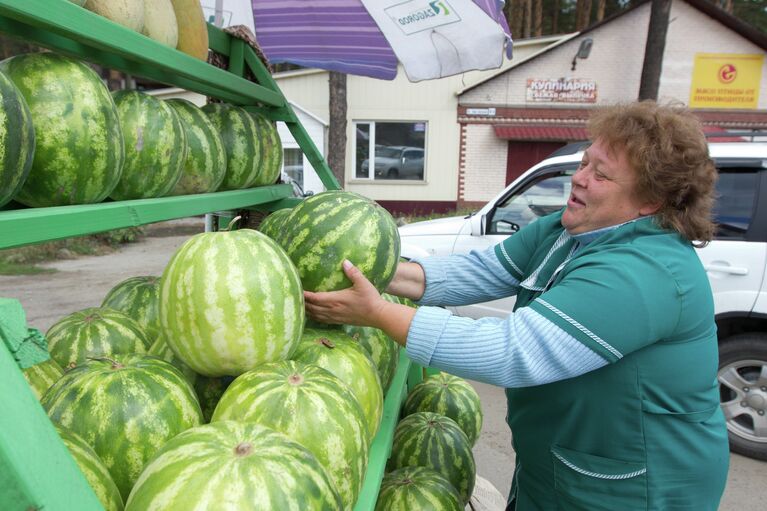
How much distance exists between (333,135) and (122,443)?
12.4m

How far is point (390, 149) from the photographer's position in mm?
18234

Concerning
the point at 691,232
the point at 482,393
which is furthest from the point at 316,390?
the point at 482,393

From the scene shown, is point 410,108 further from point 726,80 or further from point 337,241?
point 337,241

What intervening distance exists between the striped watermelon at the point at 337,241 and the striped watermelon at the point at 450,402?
1352 millimetres

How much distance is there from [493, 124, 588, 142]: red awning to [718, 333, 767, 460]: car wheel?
1303 centimetres

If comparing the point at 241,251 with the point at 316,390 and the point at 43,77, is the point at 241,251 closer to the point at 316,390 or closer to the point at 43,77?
the point at 316,390

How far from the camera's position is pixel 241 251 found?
4.98ft

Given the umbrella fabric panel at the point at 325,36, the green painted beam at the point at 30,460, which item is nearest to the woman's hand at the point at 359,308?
the green painted beam at the point at 30,460

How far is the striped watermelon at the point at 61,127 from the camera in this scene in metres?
1.38

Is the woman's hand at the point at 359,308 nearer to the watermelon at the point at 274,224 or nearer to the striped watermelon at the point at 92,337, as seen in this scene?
the watermelon at the point at 274,224

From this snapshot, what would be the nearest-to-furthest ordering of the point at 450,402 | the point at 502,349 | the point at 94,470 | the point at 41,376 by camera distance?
the point at 94,470, the point at 41,376, the point at 502,349, the point at 450,402

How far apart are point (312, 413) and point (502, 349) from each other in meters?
0.68

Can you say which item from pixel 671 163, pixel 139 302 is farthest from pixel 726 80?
pixel 139 302

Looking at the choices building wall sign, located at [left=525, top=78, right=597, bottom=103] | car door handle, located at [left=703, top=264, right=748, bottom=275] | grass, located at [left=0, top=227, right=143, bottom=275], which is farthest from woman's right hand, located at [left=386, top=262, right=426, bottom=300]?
building wall sign, located at [left=525, top=78, right=597, bottom=103]
